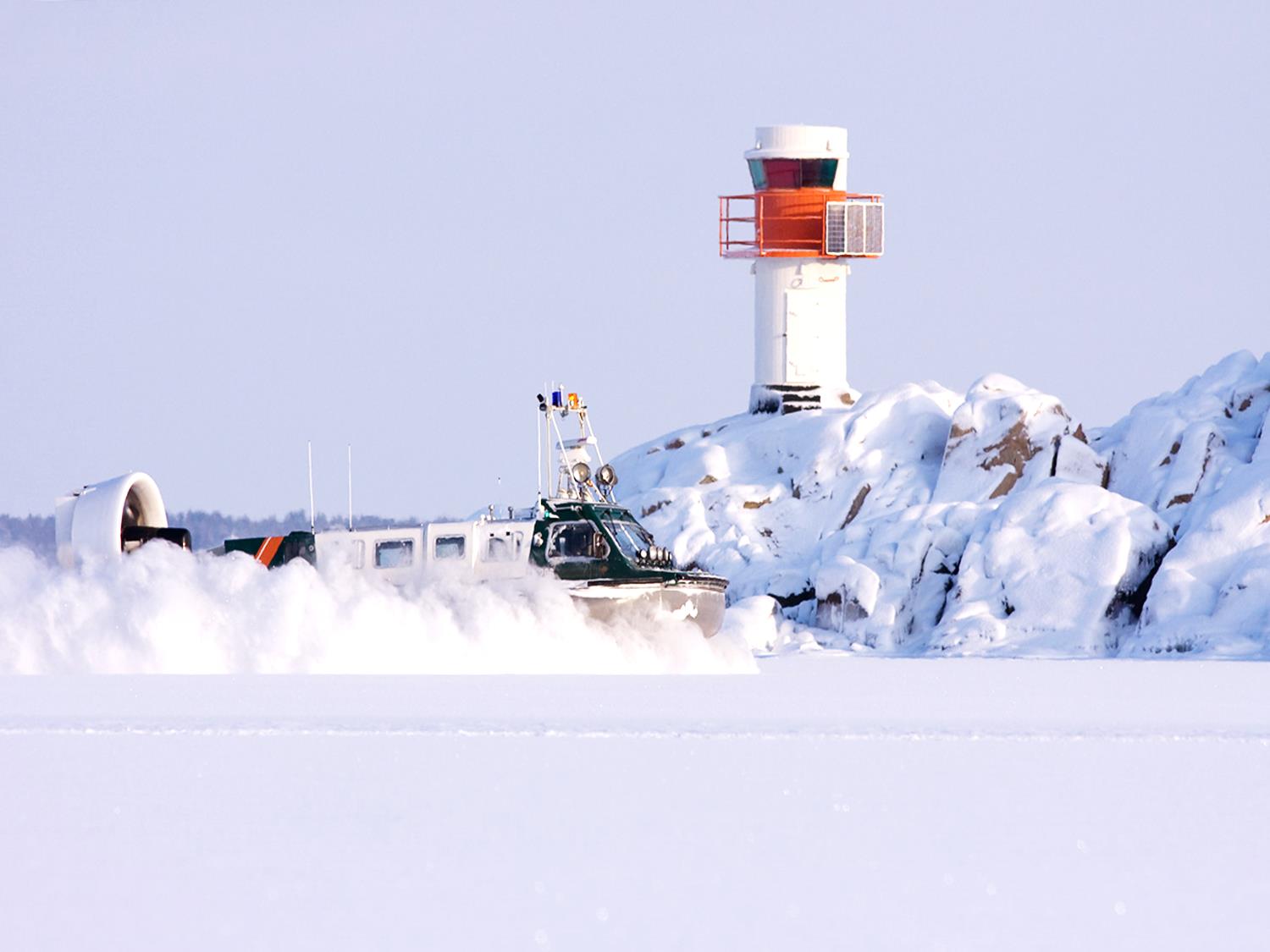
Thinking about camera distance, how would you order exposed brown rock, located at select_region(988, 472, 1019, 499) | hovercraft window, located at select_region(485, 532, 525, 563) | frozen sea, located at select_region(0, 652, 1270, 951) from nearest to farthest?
frozen sea, located at select_region(0, 652, 1270, 951) → hovercraft window, located at select_region(485, 532, 525, 563) → exposed brown rock, located at select_region(988, 472, 1019, 499)

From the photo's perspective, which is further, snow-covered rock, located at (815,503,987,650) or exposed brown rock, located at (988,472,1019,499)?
exposed brown rock, located at (988,472,1019,499)

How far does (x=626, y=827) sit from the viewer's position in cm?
1428

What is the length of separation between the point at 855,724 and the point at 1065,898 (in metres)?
10.7

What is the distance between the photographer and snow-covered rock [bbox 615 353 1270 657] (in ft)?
139

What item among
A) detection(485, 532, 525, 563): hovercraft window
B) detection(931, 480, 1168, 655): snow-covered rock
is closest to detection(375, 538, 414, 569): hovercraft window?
detection(485, 532, 525, 563): hovercraft window

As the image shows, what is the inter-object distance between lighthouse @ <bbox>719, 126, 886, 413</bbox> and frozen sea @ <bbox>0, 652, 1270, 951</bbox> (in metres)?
27.6

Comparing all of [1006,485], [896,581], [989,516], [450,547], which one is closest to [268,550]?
[450,547]

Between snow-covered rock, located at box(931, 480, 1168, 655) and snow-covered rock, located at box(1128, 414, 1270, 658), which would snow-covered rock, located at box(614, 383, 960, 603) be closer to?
snow-covered rock, located at box(931, 480, 1168, 655)

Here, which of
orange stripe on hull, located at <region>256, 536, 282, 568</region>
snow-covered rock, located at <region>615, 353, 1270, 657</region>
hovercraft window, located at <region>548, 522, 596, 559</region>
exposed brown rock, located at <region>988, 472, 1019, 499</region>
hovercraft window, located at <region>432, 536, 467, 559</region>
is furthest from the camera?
exposed brown rock, located at <region>988, 472, 1019, 499</region>

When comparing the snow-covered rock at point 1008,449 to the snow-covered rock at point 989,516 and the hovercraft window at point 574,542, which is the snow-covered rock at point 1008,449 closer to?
the snow-covered rock at point 989,516

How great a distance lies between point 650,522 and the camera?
1940 inches

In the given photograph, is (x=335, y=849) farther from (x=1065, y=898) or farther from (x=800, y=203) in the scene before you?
(x=800, y=203)

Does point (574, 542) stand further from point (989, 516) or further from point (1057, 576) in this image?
point (989, 516)

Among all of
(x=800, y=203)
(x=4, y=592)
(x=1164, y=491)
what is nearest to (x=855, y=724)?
(x=4, y=592)
